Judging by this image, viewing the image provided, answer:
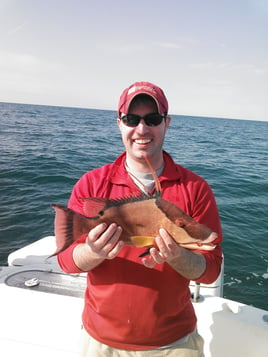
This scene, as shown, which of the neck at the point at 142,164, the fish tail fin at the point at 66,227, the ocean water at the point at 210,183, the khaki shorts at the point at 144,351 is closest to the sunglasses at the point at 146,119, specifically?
the neck at the point at 142,164

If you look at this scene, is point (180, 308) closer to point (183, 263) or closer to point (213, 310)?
point (183, 263)

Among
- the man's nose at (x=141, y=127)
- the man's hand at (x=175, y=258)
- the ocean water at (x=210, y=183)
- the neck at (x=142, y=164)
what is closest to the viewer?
the man's hand at (x=175, y=258)

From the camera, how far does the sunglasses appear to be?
107 inches

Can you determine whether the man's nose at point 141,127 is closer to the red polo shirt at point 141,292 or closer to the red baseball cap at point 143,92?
the red baseball cap at point 143,92

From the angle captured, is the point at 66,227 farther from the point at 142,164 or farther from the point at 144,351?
the point at 144,351

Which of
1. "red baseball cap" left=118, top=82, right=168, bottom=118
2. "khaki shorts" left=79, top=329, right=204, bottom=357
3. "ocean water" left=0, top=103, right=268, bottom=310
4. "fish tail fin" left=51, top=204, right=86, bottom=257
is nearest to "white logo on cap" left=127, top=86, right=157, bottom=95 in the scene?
"red baseball cap" left=118, top=82, right=168, bottom=118

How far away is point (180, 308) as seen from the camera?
2582 millimetres

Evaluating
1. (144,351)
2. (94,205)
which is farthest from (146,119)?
(144,351)

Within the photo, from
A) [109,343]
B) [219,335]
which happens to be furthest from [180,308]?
[219,335]

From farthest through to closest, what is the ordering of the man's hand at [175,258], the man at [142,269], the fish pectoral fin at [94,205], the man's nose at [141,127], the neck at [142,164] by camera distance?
the neck at [142,164] → the man's nose at [141,127] → the man at [142,269] → the fish pectoral fin at [94,205] → the man's hand at [175,258]

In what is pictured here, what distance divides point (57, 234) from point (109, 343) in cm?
120

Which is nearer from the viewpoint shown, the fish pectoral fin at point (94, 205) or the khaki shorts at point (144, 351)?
the fish pectoral fin at point (94, 205)

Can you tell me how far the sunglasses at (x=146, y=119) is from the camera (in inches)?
107

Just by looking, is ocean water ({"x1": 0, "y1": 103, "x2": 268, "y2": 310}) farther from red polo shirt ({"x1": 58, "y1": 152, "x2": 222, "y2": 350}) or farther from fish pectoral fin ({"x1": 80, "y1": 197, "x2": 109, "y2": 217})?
fish pectoral fin ({"x1": 80, "y1": 197, "x2": 109, "y2": 217})
